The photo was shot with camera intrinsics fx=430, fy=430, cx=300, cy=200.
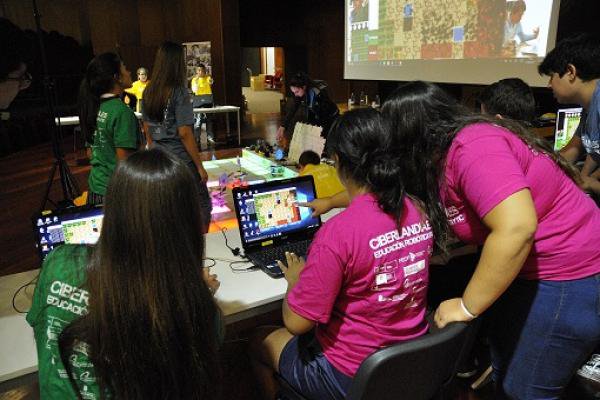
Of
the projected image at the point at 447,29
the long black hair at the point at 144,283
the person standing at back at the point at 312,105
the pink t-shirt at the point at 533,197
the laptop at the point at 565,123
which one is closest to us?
the long black hair at the point at 144,283

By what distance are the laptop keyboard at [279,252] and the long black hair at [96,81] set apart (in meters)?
1.35

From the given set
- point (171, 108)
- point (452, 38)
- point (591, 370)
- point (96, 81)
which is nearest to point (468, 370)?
point (591, 370)

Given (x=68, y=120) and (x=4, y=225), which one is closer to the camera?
(x=4, y=225)

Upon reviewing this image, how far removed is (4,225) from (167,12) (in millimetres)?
6808

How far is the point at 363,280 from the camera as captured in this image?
3.46 ft

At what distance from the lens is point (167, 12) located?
9367 millimetres

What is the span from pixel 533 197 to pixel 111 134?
202 centimetres

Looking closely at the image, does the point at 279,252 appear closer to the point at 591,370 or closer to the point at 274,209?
the point at 274,209

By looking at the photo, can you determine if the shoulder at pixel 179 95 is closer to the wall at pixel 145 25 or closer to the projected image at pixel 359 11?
the projected image at pixel 359 11

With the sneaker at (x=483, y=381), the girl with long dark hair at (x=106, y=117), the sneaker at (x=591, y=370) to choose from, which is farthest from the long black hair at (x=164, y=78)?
the sneaker at (x=591, y=370)

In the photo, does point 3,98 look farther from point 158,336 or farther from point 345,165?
point 345,165

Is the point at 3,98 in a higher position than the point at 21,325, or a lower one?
higher

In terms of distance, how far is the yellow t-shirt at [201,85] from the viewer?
24.3 ft

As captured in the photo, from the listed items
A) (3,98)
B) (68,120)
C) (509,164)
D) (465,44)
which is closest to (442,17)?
(465,44)
